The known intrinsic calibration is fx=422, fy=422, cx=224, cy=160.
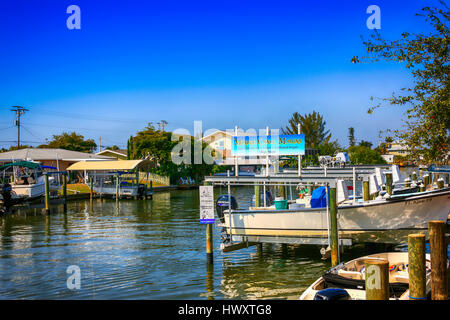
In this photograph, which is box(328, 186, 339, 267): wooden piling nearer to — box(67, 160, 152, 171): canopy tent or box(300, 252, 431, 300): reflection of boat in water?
box(300, 252, 431, 300): reflection of boat in water

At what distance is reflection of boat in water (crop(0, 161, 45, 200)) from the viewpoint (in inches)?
1280

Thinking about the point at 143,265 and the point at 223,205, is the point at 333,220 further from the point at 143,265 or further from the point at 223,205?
the point at 143,265

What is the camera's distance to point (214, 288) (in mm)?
11570

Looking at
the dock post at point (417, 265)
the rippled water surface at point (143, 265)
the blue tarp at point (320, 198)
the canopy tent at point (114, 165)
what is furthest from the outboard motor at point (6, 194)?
the dock post at point (417, 265)

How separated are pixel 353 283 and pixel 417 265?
1.75 m

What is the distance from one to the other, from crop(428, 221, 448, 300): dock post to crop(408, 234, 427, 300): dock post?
0.72ft

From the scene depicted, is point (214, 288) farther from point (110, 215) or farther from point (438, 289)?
point (110, 215)

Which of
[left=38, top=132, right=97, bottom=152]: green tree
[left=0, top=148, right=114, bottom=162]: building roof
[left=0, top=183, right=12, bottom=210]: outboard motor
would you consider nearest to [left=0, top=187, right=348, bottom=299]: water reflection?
[left=0, top=183, right=12, bottom=210]: outboard motor

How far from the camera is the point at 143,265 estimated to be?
46.4ft

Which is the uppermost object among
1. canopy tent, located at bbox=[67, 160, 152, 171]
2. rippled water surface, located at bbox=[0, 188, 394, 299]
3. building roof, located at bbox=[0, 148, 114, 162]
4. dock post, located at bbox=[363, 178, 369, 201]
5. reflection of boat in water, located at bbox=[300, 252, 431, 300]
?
building roof, located at bbox=[0, 148, 114, 162]

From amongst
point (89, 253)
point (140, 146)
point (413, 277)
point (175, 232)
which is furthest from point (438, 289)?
point (140, 146)

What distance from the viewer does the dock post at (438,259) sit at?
7016 millimetres

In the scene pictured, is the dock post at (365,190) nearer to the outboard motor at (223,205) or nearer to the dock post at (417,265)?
the outboard motor at (223,205)
